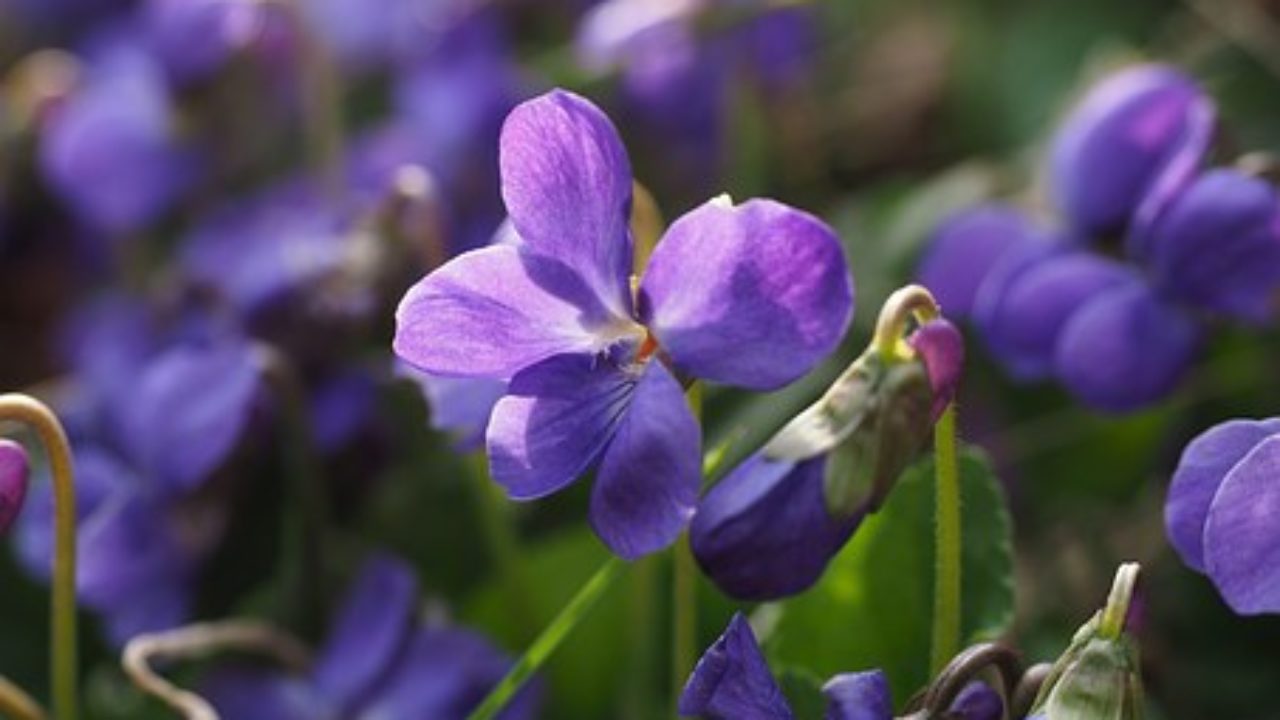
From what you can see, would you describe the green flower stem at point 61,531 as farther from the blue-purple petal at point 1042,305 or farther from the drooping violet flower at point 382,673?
the blue-purple petal at point 1042,305

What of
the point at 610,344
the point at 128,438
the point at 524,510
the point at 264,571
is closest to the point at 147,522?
the point at 128,438

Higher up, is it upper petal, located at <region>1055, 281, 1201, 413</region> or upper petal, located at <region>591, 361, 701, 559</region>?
upper petal, located at <region>591, 361, 701, 559</region>

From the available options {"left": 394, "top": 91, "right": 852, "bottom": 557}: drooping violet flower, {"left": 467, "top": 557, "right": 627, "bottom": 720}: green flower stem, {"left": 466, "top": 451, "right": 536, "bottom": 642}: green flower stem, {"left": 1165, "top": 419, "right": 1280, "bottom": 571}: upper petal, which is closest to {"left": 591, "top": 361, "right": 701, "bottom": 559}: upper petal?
{"left": 394, "top": 91, "right": 852, "bottom": 557}: drooping violet flower

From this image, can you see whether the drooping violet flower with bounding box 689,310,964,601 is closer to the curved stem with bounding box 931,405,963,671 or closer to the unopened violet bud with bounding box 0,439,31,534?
the curved stem with bounding box 931,405,963,671

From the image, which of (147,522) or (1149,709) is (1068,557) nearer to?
(1149,709)

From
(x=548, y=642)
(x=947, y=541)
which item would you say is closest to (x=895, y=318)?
(x=947, y=541)

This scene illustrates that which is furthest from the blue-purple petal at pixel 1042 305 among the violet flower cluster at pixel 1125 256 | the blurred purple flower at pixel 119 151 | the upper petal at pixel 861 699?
the blurred purple flower at pixel 119 151
